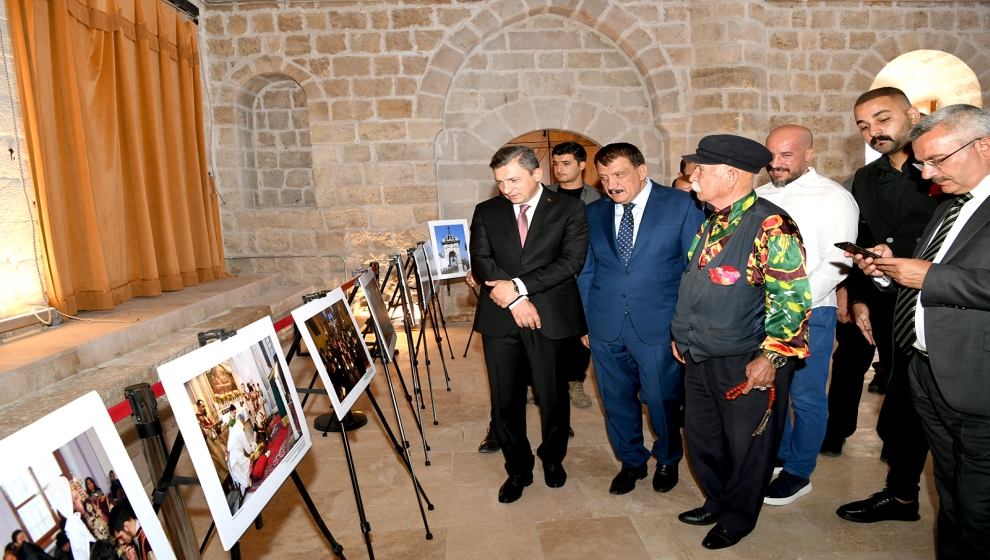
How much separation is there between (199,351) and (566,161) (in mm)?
3128

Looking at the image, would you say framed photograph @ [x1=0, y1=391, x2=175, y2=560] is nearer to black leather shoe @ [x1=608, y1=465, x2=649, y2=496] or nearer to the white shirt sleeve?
black leather shoe @ [x1=608, y1=465, x2=649, y2=496]

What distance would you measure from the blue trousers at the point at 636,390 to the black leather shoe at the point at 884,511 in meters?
0.77

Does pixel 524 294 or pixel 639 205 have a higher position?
pixel 639 205

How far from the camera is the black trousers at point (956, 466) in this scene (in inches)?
73.7

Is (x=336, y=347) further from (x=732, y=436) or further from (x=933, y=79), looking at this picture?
(x=933, y=79)

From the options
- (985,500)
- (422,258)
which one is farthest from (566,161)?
(985,500)

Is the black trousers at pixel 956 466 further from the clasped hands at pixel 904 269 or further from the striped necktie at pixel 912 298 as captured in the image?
the clasped hands at pixel 904 269

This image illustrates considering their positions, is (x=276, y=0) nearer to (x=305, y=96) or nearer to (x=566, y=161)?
(x=305, y=96)

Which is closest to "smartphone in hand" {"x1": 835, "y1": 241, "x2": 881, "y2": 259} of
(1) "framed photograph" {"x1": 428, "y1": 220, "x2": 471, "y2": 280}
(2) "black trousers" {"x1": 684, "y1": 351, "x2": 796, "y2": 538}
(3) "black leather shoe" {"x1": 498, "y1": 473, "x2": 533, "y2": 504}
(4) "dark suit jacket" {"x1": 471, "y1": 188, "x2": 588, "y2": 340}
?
(2) "black trousers" {"x1": 684, "y1": 351, "x2": 796, "y2": 538}

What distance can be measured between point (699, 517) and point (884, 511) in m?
0.78

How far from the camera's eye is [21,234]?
3.77 metres

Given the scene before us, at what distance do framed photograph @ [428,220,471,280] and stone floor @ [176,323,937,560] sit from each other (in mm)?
2479

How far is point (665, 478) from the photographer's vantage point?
2941mm

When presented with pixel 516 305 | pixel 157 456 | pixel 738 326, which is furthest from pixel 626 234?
pixel 157 456
